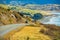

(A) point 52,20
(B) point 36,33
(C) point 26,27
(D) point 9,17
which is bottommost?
(B) point 36,33

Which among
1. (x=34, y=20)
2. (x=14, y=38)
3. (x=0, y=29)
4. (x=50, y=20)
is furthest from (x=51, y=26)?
(x=0, y=29)

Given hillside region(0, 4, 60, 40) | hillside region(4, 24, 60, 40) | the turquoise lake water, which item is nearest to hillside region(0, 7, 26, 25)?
hillside region(0, 4, 60, 40)

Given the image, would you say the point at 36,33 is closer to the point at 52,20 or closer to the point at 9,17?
the point at 52,20

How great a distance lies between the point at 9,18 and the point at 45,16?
1030 millimetres

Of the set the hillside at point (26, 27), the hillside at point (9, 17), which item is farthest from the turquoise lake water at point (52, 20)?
the hillside at point (9, 17)

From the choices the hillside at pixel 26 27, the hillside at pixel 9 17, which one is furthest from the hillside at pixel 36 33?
the hillside at pixel 9 17

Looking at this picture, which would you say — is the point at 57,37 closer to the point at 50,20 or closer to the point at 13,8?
the point at 50,20

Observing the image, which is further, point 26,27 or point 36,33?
point 26,27

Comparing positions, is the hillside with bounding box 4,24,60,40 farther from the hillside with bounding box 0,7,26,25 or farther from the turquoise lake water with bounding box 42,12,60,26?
the hillside with bounding box 0,7,26,25

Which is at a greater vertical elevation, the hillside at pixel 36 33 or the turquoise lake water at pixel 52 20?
the turquoise lake water at pixel 52 20

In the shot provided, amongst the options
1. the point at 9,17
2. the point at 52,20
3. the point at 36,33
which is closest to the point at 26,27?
the point at 36,33

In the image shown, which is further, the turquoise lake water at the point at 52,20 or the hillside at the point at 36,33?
the turquoise lake water at the point at 52,20

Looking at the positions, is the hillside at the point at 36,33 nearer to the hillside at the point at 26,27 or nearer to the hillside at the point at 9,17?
the hillside at the point at 26,27

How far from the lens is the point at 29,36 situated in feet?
15.4
